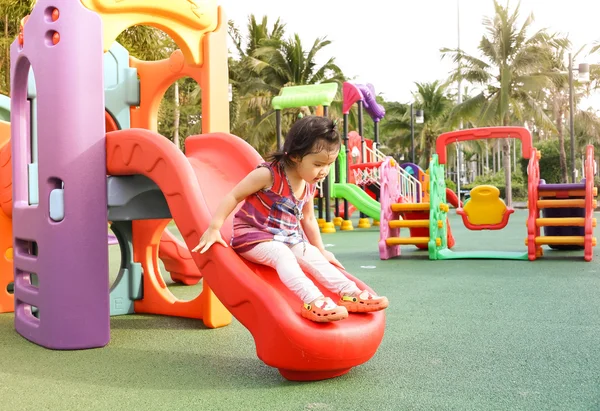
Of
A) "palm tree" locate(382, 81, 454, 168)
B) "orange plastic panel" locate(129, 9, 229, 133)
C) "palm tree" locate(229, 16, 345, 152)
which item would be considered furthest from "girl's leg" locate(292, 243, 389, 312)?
"palm tree" locate(382, 81, 454, 168)

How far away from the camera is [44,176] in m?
3.79

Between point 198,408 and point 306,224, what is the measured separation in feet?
3.87

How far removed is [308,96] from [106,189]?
11.2 meters

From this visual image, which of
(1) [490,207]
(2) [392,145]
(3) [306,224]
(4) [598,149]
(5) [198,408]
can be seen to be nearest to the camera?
(5) [198,408]

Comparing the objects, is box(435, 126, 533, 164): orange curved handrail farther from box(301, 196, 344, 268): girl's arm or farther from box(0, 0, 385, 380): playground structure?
box(301, 196, 344, 268): girl's arm

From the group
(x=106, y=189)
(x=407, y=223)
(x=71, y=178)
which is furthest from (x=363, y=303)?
(x=407, y=223)

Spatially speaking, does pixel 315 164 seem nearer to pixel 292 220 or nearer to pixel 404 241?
pixel 292 220

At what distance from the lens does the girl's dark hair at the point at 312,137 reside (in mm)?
2941

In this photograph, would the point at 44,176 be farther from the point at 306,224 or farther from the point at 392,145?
the point at 392,145

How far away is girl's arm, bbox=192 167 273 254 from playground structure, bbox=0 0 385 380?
0.07m

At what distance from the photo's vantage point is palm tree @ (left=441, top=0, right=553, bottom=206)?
92.6ft

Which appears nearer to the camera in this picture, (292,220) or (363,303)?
(363,303)

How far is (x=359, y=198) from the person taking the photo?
1462 cm

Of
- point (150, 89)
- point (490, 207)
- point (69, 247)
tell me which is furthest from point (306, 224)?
point (490, 207)
